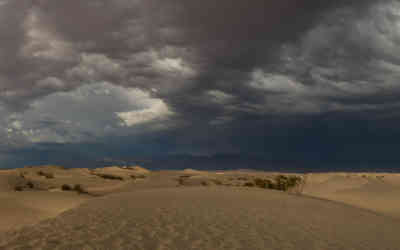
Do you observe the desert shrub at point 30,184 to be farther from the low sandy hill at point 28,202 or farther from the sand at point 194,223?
the sand at point 194,223

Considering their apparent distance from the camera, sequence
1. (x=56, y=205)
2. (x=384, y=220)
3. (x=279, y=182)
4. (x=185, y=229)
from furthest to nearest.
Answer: (x=279, y=182) → (x=56, y=205) → (x=384, y=220) → (x=185, y=229)

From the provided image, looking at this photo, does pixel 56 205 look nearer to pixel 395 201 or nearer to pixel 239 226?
pixel 239 226

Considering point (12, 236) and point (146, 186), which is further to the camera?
point (146, 186)

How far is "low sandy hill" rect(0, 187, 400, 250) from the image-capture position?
382 inches

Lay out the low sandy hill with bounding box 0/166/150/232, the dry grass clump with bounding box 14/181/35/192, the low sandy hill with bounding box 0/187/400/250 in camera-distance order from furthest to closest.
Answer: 1. the dry grass clump with bounding box 14/181/35/192
2. the low sandy hill with bounding box 0/166/150/232
3. the low sandy hill with bounding box 0/187/400/250

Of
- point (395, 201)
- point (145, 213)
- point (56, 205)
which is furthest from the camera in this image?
point (395, 201)

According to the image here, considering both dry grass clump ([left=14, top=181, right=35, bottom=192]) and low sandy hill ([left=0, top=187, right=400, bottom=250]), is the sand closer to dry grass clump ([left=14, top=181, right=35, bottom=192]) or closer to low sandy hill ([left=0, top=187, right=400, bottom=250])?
low sandy hill ([left=0, top=187, right=400, bottom=250])

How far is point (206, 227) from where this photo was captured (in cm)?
1171

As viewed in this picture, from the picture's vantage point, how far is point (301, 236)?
37.1ft

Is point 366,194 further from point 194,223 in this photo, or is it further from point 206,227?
point 206,227

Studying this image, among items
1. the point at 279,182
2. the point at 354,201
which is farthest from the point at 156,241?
the point at 279,182

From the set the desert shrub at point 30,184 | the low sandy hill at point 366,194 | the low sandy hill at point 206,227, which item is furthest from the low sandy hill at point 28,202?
the low sandy hill at point 366,194

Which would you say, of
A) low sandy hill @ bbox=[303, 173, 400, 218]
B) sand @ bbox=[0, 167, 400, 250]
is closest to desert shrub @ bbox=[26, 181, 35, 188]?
sand @ bbox=[0, 167, 400, 250]

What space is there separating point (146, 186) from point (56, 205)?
58.9ft
